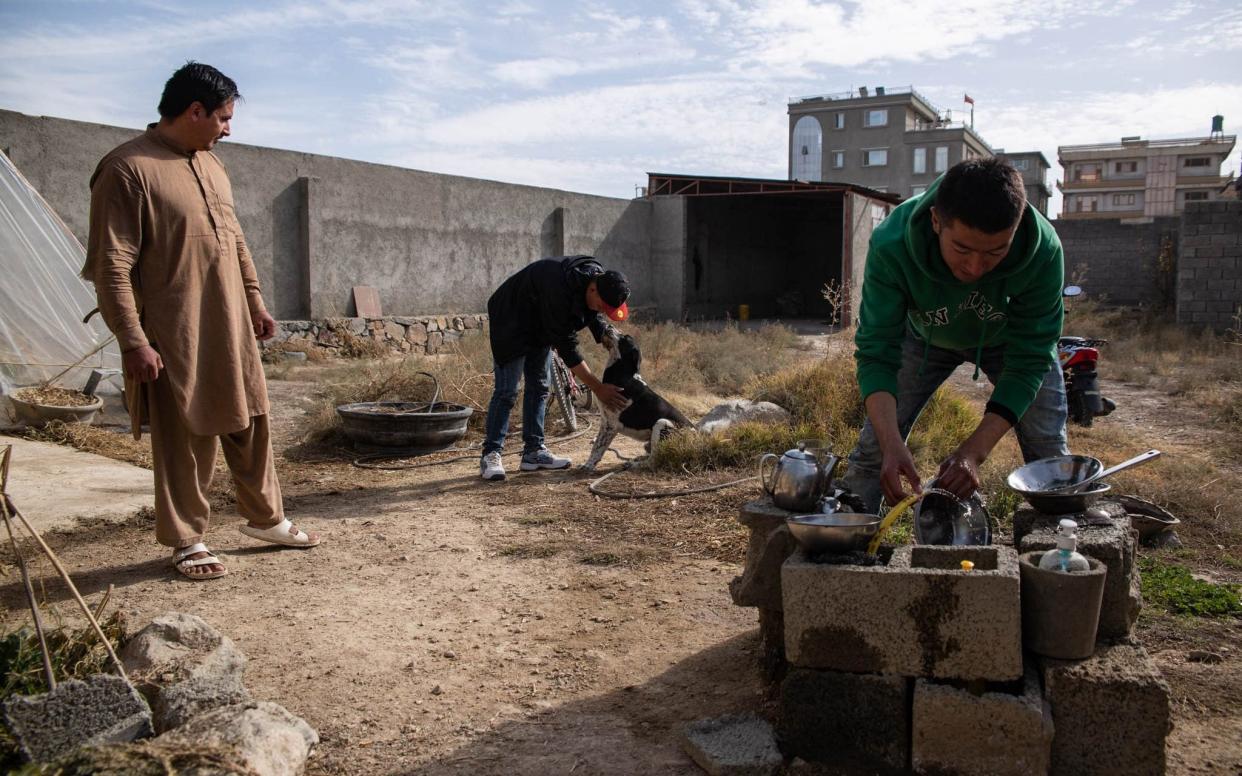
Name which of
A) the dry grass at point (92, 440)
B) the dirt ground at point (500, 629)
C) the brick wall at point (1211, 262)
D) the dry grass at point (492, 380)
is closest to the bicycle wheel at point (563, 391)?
the dry grass at point (492, 380)

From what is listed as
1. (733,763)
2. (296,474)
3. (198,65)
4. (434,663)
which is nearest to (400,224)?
(296,474)

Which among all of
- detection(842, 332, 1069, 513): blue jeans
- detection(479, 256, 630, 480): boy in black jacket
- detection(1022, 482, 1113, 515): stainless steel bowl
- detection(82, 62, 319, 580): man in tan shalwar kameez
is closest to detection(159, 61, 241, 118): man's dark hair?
detection(82, 62, 319, 580): man in tan shalwar kameez

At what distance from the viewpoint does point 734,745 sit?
7.65 feet

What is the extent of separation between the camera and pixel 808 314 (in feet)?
84.4

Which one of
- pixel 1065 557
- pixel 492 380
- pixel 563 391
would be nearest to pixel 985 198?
pixel 1065 557

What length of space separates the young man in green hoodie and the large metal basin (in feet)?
12.7

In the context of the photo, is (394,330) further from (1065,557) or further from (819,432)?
(1065,557)

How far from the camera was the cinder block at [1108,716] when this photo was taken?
6.82ft

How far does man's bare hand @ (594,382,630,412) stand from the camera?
227 inches

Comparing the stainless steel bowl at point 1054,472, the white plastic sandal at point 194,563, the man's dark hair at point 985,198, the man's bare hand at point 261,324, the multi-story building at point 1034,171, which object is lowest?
the white plastic sandal at point 194,563

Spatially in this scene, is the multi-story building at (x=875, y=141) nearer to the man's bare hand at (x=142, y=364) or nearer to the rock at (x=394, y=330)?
the rock at (x=394, y=330)

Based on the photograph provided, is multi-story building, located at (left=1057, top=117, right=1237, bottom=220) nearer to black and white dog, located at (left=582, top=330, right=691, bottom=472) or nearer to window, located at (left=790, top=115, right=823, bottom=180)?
window, located at (left=790, top=115, right=823, bottom=180)

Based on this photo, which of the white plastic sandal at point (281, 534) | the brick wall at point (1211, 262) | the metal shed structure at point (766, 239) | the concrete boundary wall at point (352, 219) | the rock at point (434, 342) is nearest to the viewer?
the white plastic sandal at point (281, 534)

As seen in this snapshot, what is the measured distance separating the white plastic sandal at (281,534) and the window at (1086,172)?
71.0 m
